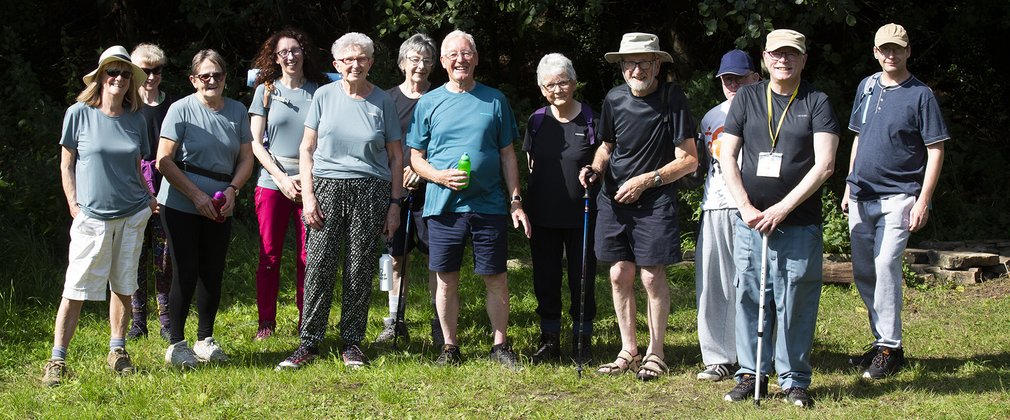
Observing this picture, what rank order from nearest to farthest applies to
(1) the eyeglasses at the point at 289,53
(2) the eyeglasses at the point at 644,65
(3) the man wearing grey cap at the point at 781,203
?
(3) the man wearing grey cap at the point at 781,203
(2) the eyeglasses at the point at 644,65
(1) the eyeglasses at the point at 289,53

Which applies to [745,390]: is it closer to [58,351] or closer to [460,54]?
[460,54]

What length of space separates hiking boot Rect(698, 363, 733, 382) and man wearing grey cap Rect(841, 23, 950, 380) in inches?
29.7

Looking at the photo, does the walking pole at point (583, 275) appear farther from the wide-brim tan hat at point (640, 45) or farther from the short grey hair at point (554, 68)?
the wide-brim tan hat at point (640, 45)

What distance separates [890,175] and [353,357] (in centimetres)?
311

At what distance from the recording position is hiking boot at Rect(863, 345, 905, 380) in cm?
591

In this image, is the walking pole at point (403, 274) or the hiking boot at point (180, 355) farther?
the walking pole at point (403, 274)

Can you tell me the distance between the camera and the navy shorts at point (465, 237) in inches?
237

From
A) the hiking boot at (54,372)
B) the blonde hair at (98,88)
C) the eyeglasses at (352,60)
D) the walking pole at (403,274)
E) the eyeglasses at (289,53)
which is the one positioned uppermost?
the eyeglasses at (289,53)

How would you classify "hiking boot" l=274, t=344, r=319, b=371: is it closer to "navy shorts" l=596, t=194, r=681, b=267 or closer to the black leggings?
the black leggings

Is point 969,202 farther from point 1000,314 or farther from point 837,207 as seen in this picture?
point 1000,314

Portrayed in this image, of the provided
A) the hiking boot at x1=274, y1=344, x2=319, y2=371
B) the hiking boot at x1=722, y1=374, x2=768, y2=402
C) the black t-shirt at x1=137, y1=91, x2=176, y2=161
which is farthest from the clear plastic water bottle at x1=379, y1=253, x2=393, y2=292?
the hiking boot at x1=722, y1=374, x2=768, y2=402

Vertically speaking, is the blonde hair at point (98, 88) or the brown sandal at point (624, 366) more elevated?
the blonde hair at point (98, 88)

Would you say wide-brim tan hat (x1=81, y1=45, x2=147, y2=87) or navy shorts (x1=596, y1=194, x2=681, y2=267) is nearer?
wide-brim tan hat (x1=81, y1=45, x2=147, y2=87)

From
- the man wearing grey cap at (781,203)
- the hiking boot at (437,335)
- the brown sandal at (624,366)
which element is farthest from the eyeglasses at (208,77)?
the man wearing grey cap at (781,203)
